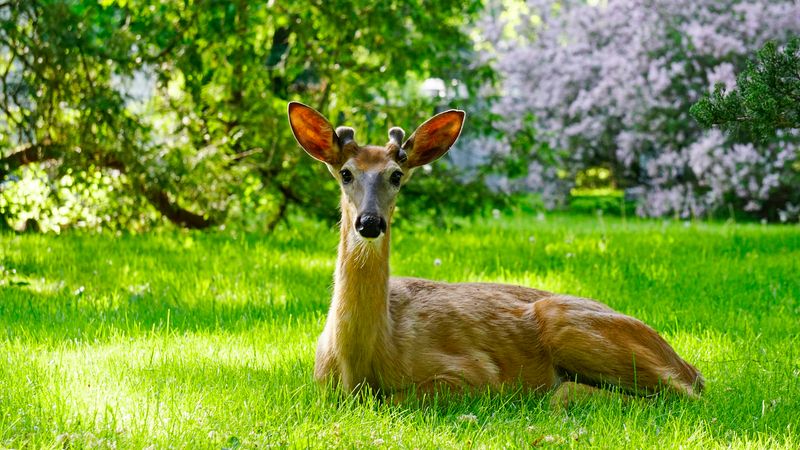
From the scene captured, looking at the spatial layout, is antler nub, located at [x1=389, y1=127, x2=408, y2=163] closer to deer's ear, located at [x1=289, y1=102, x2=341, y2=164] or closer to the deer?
the deer

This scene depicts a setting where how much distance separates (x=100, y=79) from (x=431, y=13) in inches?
133

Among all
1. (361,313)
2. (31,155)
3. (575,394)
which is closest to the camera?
(361,313)

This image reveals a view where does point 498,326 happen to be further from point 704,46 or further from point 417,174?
point 704,46

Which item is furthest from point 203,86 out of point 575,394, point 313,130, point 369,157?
point 575,394

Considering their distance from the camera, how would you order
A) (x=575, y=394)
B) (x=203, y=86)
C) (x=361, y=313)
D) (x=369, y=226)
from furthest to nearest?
(x=203, y=86)
(x=575, y=394)
(x=361, y=313)
(x=369, y=226)

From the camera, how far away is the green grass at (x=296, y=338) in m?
3.78

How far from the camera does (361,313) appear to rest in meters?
4.25

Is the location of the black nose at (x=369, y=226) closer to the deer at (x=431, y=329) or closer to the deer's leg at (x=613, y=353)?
the deer at (x=431, y=329)

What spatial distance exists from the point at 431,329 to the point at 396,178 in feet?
2.47

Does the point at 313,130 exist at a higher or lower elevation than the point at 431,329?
higher

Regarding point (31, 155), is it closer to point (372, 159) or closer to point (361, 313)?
point (372, 159)

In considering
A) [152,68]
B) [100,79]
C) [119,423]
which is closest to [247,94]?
[152,68]

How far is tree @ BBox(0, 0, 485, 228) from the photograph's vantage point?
8797mm

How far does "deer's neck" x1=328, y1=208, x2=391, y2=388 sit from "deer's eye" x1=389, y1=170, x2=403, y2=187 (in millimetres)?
208
